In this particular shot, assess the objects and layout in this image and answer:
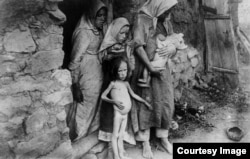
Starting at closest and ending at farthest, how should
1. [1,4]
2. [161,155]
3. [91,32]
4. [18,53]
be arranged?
[1,4] < [18,53] < [91,32] < [161,155]

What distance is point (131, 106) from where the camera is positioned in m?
3.91

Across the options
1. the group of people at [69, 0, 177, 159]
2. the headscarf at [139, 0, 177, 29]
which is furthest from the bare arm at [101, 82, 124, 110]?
the headscarf at [139, 0, 177, 29]

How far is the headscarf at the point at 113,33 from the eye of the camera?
147 inches

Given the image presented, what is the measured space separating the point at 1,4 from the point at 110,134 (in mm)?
2027

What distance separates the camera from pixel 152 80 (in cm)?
396

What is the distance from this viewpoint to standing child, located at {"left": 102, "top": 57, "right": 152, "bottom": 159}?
3.59 m

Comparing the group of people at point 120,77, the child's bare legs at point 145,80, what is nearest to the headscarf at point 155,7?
the group of people at point 120,77

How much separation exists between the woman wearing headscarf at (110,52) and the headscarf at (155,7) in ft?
1.00

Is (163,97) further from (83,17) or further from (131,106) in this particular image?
(83,17)

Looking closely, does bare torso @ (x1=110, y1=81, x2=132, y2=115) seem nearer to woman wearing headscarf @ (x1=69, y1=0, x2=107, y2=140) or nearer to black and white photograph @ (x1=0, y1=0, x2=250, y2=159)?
black and white photograph @ (x1=0, y1=0, x2=250, y2=159)

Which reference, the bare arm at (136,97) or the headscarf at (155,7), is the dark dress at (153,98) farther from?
the headscarf at (155,7)

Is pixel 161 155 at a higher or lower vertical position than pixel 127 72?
lower

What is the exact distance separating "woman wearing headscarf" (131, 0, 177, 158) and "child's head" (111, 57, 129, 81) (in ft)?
1.12

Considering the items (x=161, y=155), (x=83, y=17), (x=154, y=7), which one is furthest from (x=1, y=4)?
(x=161, y=155)
